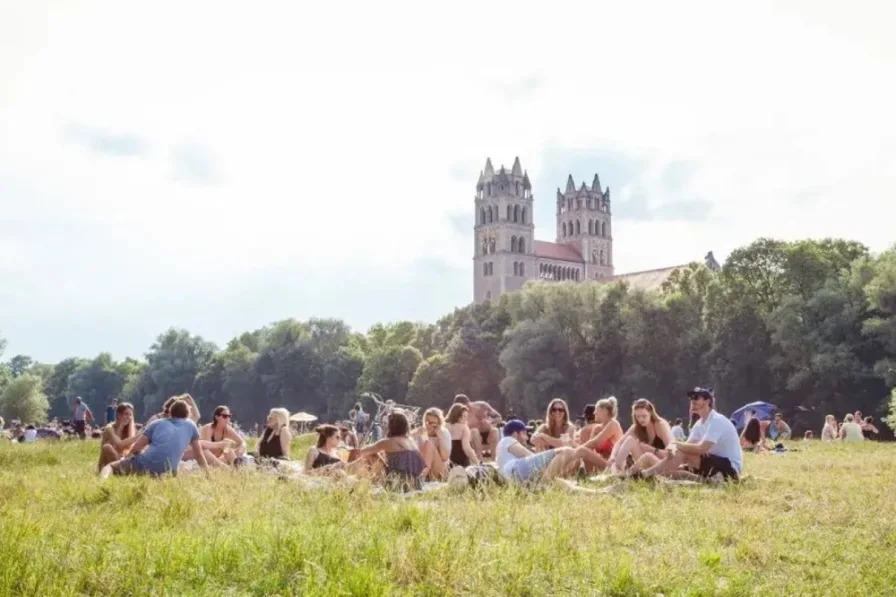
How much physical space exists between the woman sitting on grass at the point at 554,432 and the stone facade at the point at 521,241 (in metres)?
117

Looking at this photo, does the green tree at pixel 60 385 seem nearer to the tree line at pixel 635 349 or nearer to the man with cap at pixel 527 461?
the tree line at pixel 635 349

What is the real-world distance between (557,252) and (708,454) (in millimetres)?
136732

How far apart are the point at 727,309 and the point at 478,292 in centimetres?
8348

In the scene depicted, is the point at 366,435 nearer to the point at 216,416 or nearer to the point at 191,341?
the point at 216,416

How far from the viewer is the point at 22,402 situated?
8450 centimetres

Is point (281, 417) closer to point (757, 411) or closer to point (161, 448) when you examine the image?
point (161, 448)

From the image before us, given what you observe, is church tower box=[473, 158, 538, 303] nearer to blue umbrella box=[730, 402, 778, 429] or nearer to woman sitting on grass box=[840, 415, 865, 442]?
blue umbrella box=[730, 402, 778, 429]

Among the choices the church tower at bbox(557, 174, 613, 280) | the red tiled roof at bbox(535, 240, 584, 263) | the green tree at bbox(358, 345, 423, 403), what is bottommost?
the green tree at bbox(358, 345, 423, 403)

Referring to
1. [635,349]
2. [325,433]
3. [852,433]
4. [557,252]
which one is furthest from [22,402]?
[557,252]

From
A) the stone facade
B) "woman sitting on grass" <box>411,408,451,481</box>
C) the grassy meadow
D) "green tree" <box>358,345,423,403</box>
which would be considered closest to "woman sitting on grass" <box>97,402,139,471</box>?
the grassy meadow

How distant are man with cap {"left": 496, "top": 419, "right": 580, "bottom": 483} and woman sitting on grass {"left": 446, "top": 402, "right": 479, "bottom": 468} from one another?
1.58 meters

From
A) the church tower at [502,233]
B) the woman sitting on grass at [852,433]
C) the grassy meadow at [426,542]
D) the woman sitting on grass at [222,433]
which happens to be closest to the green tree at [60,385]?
the church tower at [502,233]

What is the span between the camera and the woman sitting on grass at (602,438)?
14414mm

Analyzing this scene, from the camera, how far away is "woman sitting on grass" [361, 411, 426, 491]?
12.5 metres
